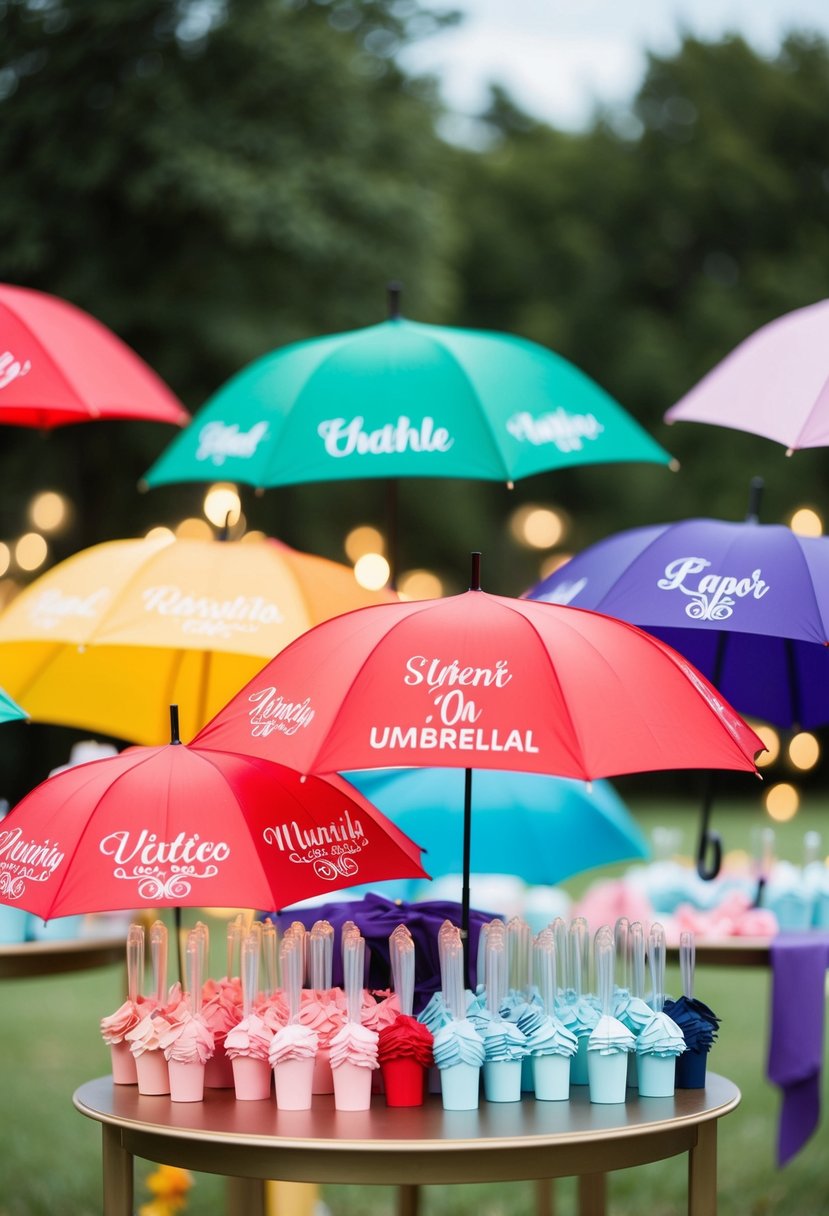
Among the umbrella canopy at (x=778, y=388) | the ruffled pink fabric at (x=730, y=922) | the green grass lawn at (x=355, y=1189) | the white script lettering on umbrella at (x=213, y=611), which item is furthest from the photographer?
the green grass lawn at (x=355, y=1189)

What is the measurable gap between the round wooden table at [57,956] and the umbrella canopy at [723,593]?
1.66 m

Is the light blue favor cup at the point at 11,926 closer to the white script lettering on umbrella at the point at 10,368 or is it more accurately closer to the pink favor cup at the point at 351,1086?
the white script lettering on umbrella at the point at 10,368

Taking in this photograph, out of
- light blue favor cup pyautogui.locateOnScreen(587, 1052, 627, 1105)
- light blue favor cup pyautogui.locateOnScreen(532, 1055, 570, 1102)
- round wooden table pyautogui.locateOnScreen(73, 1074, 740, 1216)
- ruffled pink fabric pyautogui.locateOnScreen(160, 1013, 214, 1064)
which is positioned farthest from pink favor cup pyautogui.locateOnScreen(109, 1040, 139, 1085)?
light blue favor cup pyautogui.locateOnScreen(587, 1052, 627, 1105)

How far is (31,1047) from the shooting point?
376 inches

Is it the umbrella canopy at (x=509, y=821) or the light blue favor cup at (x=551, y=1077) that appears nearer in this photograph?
the light blue favor cup at (x=551, y=1077)

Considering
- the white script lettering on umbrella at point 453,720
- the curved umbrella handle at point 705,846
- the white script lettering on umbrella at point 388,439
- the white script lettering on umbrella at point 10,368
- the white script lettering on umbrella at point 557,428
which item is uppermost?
the white script lettering on umbrella at point 10,368

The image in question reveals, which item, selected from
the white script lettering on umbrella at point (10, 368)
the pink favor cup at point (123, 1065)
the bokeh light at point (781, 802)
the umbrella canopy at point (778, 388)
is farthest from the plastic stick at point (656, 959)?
the bokeh light at point (781, 802)

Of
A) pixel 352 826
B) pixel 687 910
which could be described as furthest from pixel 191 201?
pixel 352 826

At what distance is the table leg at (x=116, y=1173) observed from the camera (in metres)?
3.08

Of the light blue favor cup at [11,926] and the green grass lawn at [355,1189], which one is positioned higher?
the light blue favor cup at [11,926]

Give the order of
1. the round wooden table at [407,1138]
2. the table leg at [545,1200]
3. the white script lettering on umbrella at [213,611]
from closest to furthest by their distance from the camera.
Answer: the round wooden table at [407,1138] → the white script lettering on umbrella at [213,611] → the table leg at [545,1200]

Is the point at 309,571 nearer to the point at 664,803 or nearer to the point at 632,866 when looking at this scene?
the point at 632,866

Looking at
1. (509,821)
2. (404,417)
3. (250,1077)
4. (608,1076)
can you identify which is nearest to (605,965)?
(608,1076)

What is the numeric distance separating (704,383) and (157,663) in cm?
184
